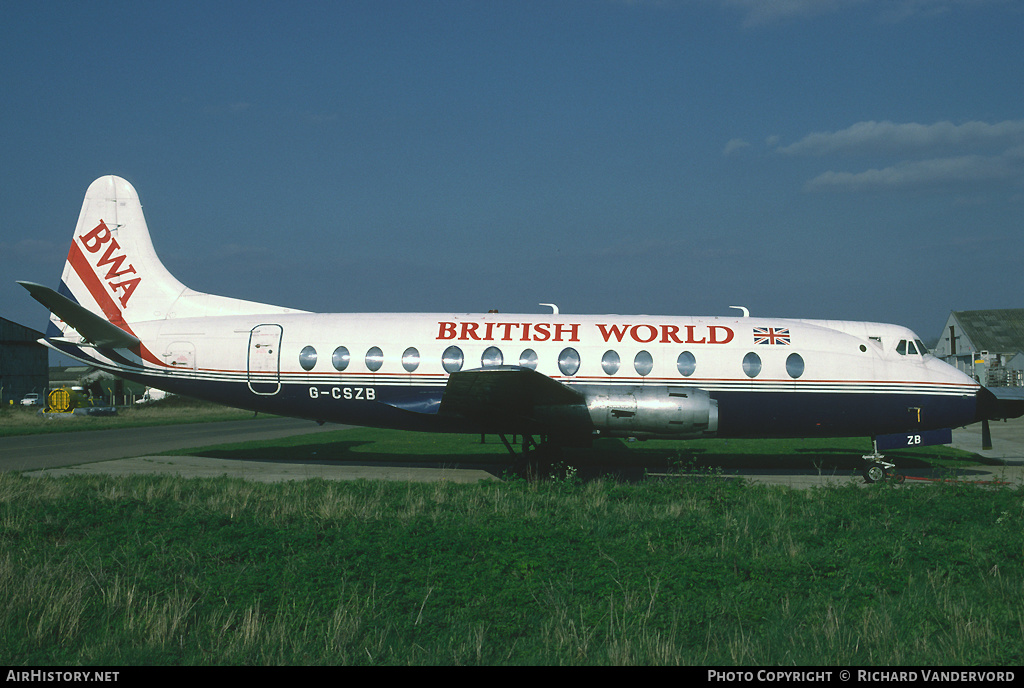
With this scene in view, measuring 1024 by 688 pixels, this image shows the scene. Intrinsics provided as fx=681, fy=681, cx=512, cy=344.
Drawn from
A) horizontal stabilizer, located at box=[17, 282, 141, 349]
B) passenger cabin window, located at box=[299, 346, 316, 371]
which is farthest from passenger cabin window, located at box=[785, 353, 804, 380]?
horizontal stabilizer, located at box=[17, 282, 141, 349]

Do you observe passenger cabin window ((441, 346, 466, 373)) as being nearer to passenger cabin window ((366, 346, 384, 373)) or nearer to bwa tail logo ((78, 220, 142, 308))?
passenger cabin window ((366, 346, 384, 373))

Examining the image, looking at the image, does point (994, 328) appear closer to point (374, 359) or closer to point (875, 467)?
point (875, 467)

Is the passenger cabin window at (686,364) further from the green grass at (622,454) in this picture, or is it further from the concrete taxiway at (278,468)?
the concrete taxiway at (278,468)

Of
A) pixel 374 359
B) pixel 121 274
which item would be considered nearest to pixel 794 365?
pixel 374 359

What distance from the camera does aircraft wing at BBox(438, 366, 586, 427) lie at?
13312 mm

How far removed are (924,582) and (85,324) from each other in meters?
17.0

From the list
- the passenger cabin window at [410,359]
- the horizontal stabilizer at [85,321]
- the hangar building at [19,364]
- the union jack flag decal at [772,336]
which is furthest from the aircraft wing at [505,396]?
the hangar building at [19,364]

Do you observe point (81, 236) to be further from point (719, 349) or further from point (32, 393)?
point (32, 393)

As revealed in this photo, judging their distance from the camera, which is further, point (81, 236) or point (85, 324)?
point (81, 236)

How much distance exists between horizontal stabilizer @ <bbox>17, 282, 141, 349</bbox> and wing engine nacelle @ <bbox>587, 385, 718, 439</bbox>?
1119 centimetres

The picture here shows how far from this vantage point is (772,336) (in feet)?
52.3

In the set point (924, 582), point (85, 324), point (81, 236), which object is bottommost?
point (924, 582)

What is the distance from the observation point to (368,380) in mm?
15703

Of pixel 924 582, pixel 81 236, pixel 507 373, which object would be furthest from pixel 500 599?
pixel 81 236
